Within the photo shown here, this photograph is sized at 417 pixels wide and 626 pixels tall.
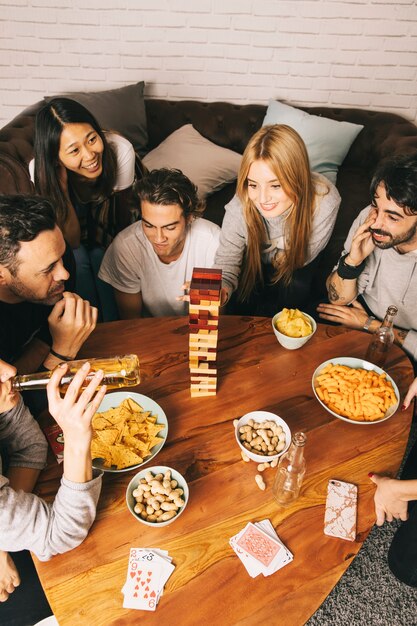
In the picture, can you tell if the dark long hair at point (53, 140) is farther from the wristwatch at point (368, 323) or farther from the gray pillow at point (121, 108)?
the wristwatch at point (368, 323)

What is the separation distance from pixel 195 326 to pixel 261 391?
348 mm

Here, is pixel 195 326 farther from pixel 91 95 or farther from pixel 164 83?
pixel 164 83

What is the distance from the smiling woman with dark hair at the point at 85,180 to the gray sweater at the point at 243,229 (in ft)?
1.46

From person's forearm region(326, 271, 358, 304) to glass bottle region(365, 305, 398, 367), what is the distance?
46cm

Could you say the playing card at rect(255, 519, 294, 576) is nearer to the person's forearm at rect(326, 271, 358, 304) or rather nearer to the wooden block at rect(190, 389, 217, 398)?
the wooden block at rect(190, 389, 217, 398)

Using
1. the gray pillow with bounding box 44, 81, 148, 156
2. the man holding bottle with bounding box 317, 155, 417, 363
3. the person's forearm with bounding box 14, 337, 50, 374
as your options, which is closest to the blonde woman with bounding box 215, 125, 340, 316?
the man holding bottle with bounding box 317, 155, 417, 363

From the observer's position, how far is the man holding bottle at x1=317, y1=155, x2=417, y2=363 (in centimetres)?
176

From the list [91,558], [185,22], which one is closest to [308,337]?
[91,558]

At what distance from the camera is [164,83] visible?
10.8 feet

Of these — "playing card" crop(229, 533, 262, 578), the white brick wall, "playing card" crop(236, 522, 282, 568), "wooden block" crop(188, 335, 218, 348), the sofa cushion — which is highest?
the white brick wall

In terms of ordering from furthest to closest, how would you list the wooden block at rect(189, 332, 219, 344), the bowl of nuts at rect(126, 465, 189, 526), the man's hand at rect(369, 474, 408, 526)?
the wooden block at rect(189, 332, 219, 344) < the man's hand at rect(369, 474, 408, 526) < the bowl of nuts at rect(126, 465, 189, 526)

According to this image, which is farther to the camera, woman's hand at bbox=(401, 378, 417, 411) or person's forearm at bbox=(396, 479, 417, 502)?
woman's hand at bbox=(401, 378, 417, 411)

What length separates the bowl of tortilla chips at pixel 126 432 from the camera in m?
1.24

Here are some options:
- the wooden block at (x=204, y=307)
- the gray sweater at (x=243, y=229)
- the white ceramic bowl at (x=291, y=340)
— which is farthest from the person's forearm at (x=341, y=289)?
the wooden block at (x=204, y=307)
